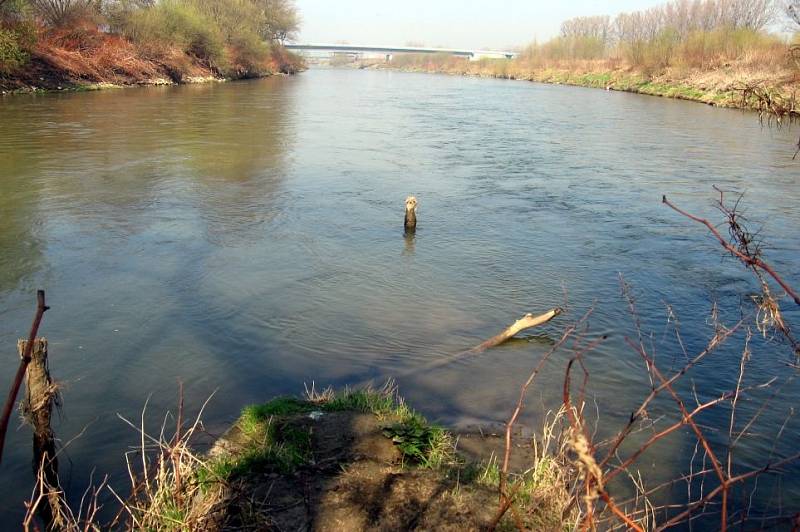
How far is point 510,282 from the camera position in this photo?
964cm

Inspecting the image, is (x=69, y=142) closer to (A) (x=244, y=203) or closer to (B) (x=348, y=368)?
(A) (x=244, y=203)

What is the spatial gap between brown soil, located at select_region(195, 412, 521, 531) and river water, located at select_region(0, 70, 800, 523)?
4.86ft

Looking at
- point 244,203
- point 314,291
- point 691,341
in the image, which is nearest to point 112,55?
point 244,203

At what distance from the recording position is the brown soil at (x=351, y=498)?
12.3 ft

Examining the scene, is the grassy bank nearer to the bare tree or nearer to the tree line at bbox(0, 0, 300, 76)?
the tree line at bbox(0, 0, 300, 76)

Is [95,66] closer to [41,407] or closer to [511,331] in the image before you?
[511,331]

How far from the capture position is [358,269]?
993 cm

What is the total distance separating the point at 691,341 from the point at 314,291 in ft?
15.9

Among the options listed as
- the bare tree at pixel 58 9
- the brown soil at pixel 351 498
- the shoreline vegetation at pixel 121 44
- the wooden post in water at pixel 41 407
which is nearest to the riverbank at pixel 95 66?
the shoreline vegetation at pixel 121 44

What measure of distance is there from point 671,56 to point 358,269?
5090 centimetres

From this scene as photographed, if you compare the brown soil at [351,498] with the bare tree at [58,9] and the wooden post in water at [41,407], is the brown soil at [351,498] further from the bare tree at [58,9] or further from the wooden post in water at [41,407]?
the bare tree at [58,9]

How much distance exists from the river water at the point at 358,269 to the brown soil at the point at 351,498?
4.86 ft

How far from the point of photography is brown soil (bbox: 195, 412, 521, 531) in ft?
12.3

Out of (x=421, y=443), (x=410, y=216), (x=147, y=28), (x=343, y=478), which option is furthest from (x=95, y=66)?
(x=343, y=478)
